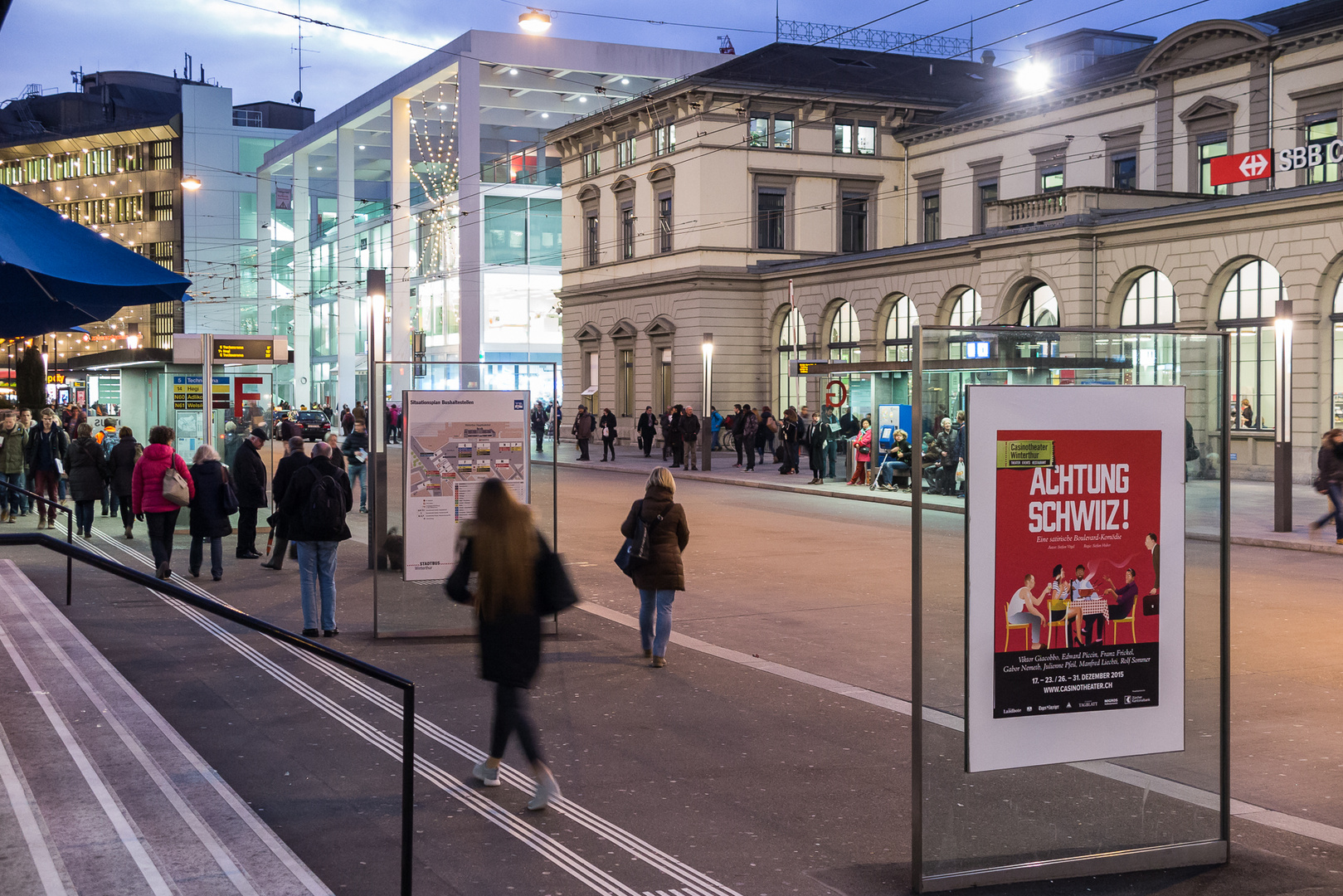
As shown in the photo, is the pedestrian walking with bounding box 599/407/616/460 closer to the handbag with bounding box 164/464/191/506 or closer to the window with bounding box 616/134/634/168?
the window with bounding box 616/134/634/168

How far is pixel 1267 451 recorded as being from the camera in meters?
29.6

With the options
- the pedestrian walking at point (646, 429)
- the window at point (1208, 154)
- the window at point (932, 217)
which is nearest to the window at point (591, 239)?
the window at point (932, 217)

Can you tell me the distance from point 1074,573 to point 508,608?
2.87 m

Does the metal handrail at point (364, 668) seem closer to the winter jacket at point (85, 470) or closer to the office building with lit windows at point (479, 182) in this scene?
the winter jacket at point (85, 470)

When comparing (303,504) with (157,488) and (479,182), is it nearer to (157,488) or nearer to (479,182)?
(157,488)

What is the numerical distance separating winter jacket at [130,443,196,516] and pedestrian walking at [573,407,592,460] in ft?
94.5

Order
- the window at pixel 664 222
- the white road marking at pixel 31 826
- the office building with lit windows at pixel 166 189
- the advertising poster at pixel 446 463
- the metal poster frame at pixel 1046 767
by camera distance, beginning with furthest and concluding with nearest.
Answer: the office building with lit windows at pixel 166 189 < the window at pixel 664 222 < the advertising poster at pixel 446 463 < the metal poster frame at pixel 1046 767 < the white road marking at pixel 31 826

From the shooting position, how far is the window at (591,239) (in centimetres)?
5534

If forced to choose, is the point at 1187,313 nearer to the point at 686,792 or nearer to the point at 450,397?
the point at 450,397

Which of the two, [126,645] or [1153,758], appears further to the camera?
[126,645]

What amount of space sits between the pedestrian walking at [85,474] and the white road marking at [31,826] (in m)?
13.6

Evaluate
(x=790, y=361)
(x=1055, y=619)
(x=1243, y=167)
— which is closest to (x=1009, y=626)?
(x=1055, y=619)

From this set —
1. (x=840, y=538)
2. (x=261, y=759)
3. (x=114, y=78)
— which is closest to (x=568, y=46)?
(x=840, y=538)

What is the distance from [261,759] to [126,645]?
3.82 m
